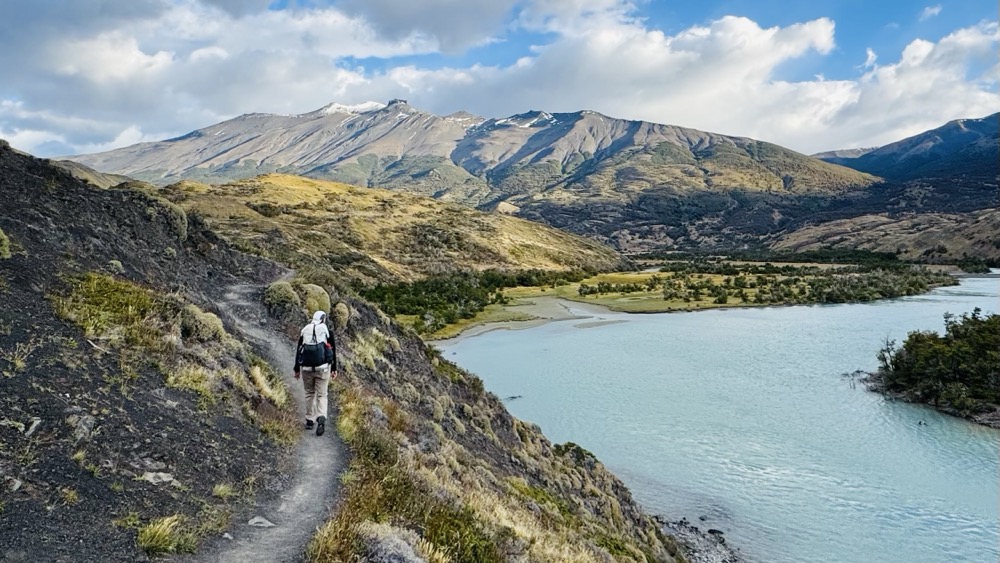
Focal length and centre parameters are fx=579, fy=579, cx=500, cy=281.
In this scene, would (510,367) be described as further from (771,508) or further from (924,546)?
(924,546)

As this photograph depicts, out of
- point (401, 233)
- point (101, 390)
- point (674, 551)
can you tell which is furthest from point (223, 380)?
point (401, 233)

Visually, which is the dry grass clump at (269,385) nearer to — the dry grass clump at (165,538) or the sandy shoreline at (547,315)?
the dry grass clump at (165,538)

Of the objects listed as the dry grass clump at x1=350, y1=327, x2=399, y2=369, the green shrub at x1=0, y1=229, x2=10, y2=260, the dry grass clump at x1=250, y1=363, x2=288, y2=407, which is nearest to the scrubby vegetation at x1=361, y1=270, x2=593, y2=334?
the dry grass clump at x1=350, y1=327, x2=399, y2=369

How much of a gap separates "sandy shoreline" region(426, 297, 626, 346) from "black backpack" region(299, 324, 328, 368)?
5588cm

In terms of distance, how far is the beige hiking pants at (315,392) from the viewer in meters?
12.0

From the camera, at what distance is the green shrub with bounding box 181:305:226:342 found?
12672mm

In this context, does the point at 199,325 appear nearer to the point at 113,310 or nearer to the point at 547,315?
the point at 113,310

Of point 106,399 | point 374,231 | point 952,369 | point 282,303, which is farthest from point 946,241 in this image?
point 106,399

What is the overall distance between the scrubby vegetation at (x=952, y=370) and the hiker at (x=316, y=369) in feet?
141

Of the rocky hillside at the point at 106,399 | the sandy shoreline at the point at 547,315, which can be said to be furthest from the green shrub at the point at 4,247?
the sandy shoreline at the point at 547,315

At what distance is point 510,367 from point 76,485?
161 feet

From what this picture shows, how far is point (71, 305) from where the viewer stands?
1056cm

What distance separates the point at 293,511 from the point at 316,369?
3.68 m

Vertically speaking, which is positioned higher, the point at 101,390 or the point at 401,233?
the point at 401,233
